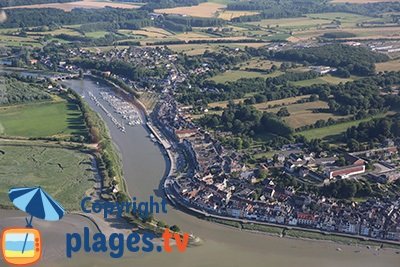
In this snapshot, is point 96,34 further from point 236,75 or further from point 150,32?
point 236,75

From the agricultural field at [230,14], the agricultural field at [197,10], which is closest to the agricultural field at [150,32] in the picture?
the agricultural field at [197,10]

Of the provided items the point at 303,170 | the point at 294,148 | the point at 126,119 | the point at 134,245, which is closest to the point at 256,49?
the point at 126,119

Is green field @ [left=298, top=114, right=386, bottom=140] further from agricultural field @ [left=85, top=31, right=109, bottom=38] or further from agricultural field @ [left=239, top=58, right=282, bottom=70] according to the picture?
agricultural field @ [left=85, top=31, right=109, bottom=38]

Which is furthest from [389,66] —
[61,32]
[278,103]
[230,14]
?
[61,32]

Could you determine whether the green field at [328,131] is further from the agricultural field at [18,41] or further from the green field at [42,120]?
the agricultural field at [18,41]

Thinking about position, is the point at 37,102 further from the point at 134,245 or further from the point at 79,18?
the point at 79,18

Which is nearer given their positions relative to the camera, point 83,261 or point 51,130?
point 83,261
